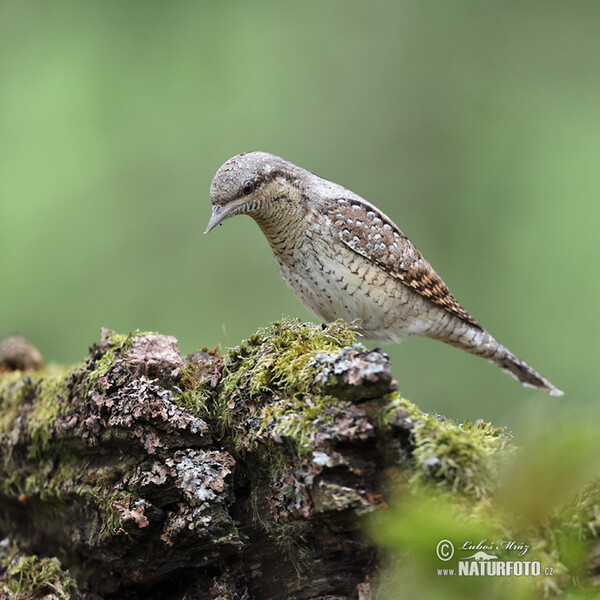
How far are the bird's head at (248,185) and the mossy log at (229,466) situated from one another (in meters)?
0.70

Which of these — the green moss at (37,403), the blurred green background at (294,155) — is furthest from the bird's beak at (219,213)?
the blurred green background at (294,155)

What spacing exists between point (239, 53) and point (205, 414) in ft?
21.7

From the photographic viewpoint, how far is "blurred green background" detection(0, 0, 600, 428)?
22.8 ft

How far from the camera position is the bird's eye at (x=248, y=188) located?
9.68 ft

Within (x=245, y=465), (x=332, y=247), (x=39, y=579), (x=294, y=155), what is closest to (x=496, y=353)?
(x=332, y=247)

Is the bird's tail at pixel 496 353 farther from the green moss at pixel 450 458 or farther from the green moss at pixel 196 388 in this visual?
the green moss at pixel 450 458

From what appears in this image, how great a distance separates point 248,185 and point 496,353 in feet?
6.57

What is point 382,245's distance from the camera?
3365 millimetres

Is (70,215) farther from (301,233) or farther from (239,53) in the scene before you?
(301,233)

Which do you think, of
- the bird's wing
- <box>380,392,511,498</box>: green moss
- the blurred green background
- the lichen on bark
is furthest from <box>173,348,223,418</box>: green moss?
the blurred green background

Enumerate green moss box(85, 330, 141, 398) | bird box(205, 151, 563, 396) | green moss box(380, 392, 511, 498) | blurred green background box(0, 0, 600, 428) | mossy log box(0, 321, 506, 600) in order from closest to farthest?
1. green moss box(380, 392, 511, 498)
2. mossy log box(0, 321, 506, 600)
3. green moss box(85, 330, 141, 398)
4. bird box(205, 151, 563, 396)
5. blurred green background box(0, 0, 600, 428)

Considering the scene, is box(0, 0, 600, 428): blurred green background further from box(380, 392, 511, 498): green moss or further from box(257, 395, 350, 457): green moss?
box(380, 392, 511, 498): green moss

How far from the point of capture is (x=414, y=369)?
7082 mm

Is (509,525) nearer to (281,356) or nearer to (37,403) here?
(281,356)
